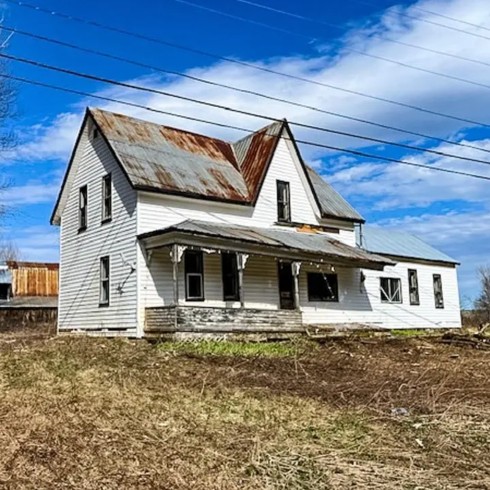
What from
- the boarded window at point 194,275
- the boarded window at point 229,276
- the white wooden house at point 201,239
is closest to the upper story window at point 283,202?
the white wooden house at point 201,239

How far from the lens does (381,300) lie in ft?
95.1

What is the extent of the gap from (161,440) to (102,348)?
31.3ft

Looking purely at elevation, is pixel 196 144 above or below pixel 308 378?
above

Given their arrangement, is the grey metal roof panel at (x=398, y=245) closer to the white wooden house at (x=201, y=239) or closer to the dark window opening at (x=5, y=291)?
the white wooden house at (x=201, y=239)

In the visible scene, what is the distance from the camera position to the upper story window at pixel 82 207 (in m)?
23.4

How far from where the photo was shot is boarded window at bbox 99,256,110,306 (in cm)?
2143

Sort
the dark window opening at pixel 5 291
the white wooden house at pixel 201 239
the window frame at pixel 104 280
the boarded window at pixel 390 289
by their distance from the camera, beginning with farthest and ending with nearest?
the dark window opening at pixel 5 291, the boarded window at pixel 390 289, the window frame at pixel 104 280, the white wooden house at pixel 201 239

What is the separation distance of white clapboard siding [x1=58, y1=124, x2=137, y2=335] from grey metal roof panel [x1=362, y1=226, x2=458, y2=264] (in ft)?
46.2

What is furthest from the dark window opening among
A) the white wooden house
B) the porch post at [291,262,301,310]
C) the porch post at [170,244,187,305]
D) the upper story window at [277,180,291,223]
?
the porch post at [170,244,187,305]

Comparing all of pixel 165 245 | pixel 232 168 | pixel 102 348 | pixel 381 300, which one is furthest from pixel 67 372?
pixel 381 300

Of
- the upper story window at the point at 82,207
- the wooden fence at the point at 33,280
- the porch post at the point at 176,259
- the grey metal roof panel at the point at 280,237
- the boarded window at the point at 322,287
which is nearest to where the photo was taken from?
the porch post at the point at 176,259

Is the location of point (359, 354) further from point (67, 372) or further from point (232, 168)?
point (232, 168)

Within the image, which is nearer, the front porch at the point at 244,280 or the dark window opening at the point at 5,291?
the front porch at the point at 244,280

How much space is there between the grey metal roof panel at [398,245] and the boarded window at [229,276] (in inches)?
414
